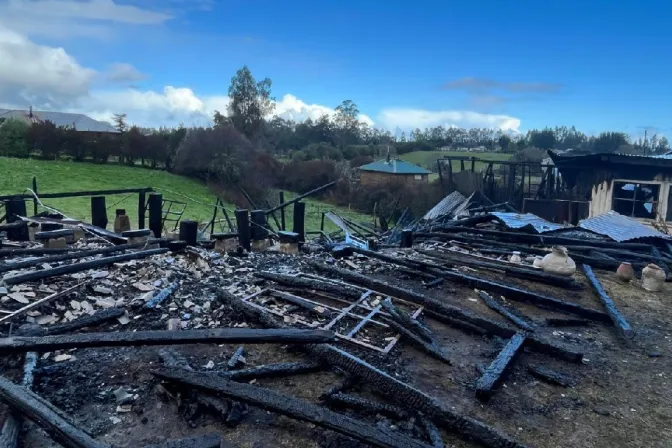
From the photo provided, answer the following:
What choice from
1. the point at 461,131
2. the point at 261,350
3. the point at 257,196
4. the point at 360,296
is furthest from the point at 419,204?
the point at 461,131

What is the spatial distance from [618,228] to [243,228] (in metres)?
10.3

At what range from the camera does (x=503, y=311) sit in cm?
643

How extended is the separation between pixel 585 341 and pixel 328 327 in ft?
11.6

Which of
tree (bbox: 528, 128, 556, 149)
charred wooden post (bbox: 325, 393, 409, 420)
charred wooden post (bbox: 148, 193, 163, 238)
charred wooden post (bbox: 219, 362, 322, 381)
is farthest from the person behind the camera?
tree (bbox: 528, 128, 556, 149)

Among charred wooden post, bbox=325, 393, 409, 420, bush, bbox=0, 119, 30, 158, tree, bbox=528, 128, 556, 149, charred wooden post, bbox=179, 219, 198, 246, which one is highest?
tree, bbox=528, 128, 556, 149

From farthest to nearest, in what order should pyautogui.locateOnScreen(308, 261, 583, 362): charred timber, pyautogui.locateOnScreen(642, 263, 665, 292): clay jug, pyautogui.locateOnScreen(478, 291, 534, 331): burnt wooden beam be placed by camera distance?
pyautogui.locateOnScreen(642, 263, 665, 292): clay jug → pyautogui.locateOnScreen(478, 291, 534, 331): burnt wooden beam → pyautogui.locateOnScreen(308, 261, 583, 362): charred timber

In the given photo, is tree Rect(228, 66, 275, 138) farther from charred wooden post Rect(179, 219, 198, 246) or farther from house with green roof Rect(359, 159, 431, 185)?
charred wooden post Rect(179, 219, 198, 246)

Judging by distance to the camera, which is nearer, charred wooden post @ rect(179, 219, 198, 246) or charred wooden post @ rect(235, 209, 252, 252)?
charred wooden post @ rect(179, 219, 198, 246)

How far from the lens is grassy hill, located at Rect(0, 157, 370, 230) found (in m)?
21.7

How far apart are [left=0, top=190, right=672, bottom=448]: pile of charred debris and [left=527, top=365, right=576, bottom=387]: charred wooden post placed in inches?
0.9

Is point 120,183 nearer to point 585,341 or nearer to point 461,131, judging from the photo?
point 585,341

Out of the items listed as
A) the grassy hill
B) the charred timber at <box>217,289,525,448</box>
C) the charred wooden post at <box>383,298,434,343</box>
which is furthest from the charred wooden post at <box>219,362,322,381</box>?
the grassy hill

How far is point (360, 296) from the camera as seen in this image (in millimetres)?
6441

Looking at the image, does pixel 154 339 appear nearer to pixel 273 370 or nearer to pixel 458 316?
pixel 273 370
